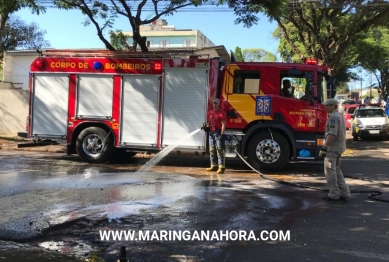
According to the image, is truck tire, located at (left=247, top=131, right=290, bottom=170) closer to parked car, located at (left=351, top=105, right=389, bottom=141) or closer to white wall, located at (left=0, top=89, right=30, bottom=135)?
parked car, located at (left=351, top=105, right=389, bottom=141)

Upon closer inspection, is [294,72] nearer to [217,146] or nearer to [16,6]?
[217,146]

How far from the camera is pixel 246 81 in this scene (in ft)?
33.7

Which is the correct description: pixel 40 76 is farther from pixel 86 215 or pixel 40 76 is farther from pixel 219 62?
pixel 86 215

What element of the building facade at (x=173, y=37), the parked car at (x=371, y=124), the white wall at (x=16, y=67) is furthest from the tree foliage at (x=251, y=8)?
the building facade at (x=173, y=37)

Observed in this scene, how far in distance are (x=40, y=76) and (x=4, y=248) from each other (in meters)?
8.03

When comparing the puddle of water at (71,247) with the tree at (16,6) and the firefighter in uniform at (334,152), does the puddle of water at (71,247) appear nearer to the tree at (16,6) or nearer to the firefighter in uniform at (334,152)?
the firefighter in uniform at (334,152)

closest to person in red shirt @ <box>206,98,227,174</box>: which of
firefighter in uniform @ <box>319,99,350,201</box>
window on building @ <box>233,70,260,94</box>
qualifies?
window on building @ <box>233,70,260,94</box>

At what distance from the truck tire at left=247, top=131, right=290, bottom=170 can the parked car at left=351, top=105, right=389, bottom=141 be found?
12004 millimetres

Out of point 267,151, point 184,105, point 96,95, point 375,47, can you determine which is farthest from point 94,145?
point 375,47

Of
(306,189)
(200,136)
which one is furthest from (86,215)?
(200,136)

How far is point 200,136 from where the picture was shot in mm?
10602

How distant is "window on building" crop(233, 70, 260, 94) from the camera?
10203 millimetres

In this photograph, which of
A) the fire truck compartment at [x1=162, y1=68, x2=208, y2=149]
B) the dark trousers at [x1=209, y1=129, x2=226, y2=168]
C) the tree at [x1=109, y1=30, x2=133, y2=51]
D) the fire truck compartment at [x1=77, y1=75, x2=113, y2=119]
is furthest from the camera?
the tree at [x1=109, y1=30, x2=133, y2=51]

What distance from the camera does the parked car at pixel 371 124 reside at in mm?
20438
